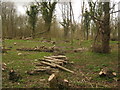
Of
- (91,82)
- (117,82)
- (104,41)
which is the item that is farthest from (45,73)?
(104,41)

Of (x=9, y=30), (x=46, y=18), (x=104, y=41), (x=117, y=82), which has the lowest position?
(x=117, y=82)

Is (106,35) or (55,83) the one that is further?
(106,35)

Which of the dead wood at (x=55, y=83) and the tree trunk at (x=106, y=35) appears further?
the tree trunk at (x=106, y=35)

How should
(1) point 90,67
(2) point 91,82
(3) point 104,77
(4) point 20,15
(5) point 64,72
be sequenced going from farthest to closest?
(4) point 20,15 < (1) point 90,67 < (5) point 64,72 < (3) point 104,77 < (2) point 91,82

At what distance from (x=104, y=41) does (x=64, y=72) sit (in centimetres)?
522

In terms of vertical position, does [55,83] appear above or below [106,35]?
below

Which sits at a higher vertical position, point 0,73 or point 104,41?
point 104,41

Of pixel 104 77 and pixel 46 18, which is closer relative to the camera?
pixel 104 77

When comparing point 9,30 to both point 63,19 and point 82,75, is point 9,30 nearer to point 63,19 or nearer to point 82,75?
point 63,19

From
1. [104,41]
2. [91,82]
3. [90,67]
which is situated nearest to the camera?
[91,82]

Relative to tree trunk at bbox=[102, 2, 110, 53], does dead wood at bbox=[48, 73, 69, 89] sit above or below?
below

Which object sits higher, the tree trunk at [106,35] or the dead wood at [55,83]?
the tree trunk at [106,35]

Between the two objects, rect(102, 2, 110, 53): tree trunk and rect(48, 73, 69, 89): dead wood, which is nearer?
rect(48, 73, 69, 89): dead wood

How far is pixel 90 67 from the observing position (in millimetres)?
6812
